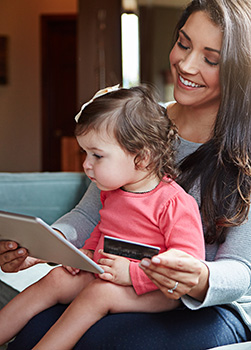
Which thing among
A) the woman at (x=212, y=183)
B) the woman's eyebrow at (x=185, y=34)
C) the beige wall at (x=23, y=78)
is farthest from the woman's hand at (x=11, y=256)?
the beige wall at (x=23, y=78)

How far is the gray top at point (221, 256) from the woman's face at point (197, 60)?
15 cm

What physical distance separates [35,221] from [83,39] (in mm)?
4184

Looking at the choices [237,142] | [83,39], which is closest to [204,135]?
[237,142]

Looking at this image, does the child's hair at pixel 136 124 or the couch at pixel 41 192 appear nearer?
the child's hair at pixel 136 124

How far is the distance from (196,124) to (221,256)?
0.40 metres

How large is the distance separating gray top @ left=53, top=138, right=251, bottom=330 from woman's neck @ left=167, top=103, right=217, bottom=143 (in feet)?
0.09

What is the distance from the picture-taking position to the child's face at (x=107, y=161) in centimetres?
125

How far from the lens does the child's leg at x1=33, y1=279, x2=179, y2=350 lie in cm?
116

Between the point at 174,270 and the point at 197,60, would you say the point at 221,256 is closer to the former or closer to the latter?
the point at 174,270

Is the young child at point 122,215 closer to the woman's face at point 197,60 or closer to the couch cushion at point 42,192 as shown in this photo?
the woman's face at point 197,60

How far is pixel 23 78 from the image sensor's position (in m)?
6.30

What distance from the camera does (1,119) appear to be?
20.7 feet

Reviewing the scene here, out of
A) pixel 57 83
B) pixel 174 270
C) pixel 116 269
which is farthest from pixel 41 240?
pixel 57 83

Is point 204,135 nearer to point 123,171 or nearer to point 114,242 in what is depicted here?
point 123,171
